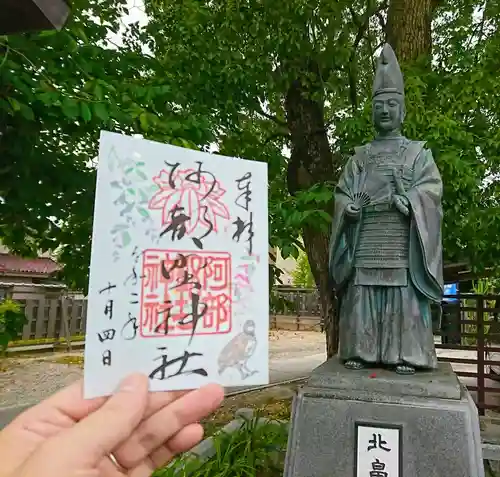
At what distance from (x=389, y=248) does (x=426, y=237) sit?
0.23 meters

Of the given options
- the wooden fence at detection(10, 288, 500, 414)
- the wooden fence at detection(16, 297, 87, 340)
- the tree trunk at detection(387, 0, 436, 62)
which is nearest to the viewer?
the tree trunk at detection(387, 0, 436, 62)

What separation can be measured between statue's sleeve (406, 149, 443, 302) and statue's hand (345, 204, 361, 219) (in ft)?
1.03

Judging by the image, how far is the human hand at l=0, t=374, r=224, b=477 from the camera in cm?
85

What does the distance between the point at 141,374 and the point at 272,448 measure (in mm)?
2998

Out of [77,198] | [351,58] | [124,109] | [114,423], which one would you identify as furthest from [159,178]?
[351,58]

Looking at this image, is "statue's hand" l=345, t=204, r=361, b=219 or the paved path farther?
the paved path

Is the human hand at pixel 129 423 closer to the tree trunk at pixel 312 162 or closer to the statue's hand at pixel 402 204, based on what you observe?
the statue's hand at pixel 402 204

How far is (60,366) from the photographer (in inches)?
341

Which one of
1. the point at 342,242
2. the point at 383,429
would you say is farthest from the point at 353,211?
the point at 383,429

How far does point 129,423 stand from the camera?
83 cm

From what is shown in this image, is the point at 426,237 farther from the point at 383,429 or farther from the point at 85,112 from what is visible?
the point at 85,112

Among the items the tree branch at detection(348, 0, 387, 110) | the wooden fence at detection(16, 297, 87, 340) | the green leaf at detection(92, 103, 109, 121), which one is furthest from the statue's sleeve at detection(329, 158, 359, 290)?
the wooden fence at detection(16, 297, 87, 340)

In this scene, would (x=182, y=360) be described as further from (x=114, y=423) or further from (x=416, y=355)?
(x=416, y=355)

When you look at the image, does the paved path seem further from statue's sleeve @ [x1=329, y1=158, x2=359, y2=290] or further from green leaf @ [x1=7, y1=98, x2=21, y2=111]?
green leaf @ [x1=7, y1=98, x2=21, y2=111]
